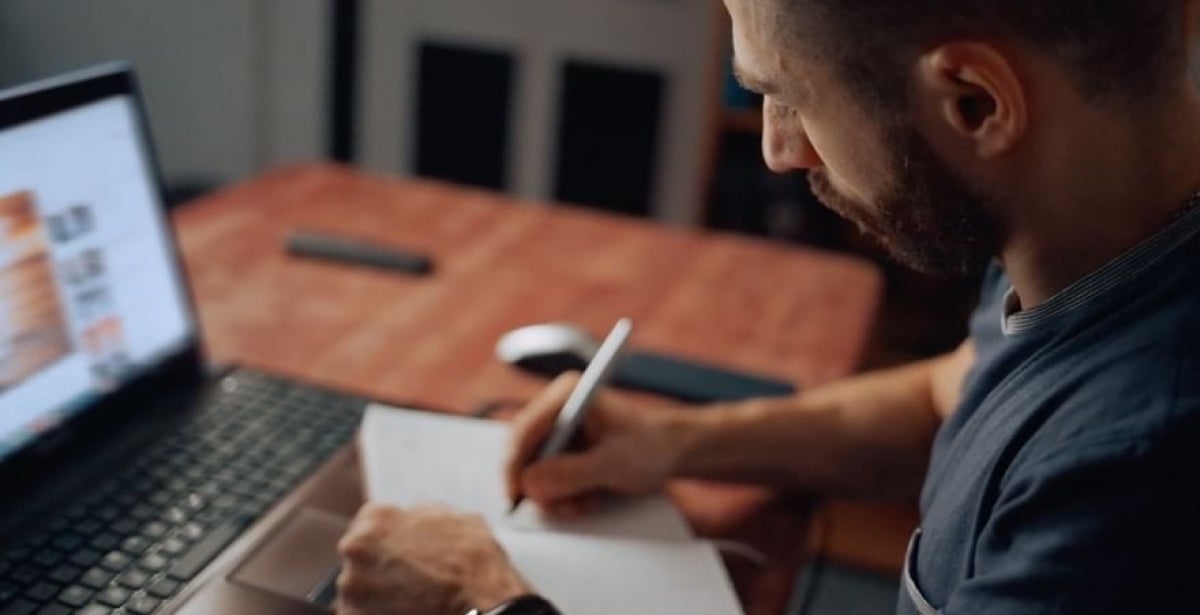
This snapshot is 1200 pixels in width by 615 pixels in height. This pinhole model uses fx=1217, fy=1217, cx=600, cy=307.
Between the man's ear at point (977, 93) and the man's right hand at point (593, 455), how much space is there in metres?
0.39

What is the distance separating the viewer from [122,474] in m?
0.93

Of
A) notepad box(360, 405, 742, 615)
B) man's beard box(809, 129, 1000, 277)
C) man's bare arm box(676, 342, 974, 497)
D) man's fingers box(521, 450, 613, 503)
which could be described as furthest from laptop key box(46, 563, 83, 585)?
man's beard box(809, 129, 1000, 277)

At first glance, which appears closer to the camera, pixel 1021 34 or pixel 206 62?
pixel 1021 34

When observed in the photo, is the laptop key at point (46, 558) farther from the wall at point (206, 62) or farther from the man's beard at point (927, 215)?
the wall at point (206, 62)

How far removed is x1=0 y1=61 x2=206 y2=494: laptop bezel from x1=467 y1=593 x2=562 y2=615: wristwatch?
0.39 metres

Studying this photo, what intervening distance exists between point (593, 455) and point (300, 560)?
0.77 feet

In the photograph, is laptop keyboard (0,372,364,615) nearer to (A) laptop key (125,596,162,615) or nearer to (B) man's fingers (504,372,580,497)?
(A) laptop key (125,596,162,615)

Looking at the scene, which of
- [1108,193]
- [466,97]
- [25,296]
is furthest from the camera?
[466,97]

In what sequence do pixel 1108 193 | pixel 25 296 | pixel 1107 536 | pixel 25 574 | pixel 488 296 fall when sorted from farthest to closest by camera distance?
pixel 488 296
pixel 25 296
pixel 25 574
pixel 1108 193
pixel 1107 536

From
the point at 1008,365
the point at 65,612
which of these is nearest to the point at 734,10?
the point at 1008,365

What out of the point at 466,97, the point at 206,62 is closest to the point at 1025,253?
the point at 466,97

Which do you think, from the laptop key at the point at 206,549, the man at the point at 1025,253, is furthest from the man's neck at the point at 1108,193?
the laptop key at the point at 206,549

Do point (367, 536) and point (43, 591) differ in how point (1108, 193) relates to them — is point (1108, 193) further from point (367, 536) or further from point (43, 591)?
point (43, 591)

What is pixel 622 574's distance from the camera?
869 millimetres
